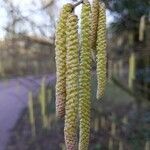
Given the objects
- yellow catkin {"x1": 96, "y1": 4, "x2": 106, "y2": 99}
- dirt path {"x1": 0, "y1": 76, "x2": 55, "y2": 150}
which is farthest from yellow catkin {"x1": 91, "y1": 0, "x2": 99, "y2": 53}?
dirt path {"x1": 0, "y1": 76, "x2": 55, "y2": 150}

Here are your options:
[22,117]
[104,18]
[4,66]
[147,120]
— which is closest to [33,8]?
[104,18]

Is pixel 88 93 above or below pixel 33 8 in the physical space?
below

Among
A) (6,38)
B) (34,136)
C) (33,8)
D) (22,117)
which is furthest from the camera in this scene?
(22,117)

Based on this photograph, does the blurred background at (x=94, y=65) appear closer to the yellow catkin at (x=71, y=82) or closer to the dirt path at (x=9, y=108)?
the yellow catkin at (x=71, y=82)

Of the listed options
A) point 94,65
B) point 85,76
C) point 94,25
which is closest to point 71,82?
point 85,76

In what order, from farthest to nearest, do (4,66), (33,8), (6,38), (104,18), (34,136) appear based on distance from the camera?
1. (34,136)
2. (4,66)
3. (6,38)
4. (33,8)
5. (104,18)

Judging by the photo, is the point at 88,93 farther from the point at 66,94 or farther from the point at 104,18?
the point at 104,18
